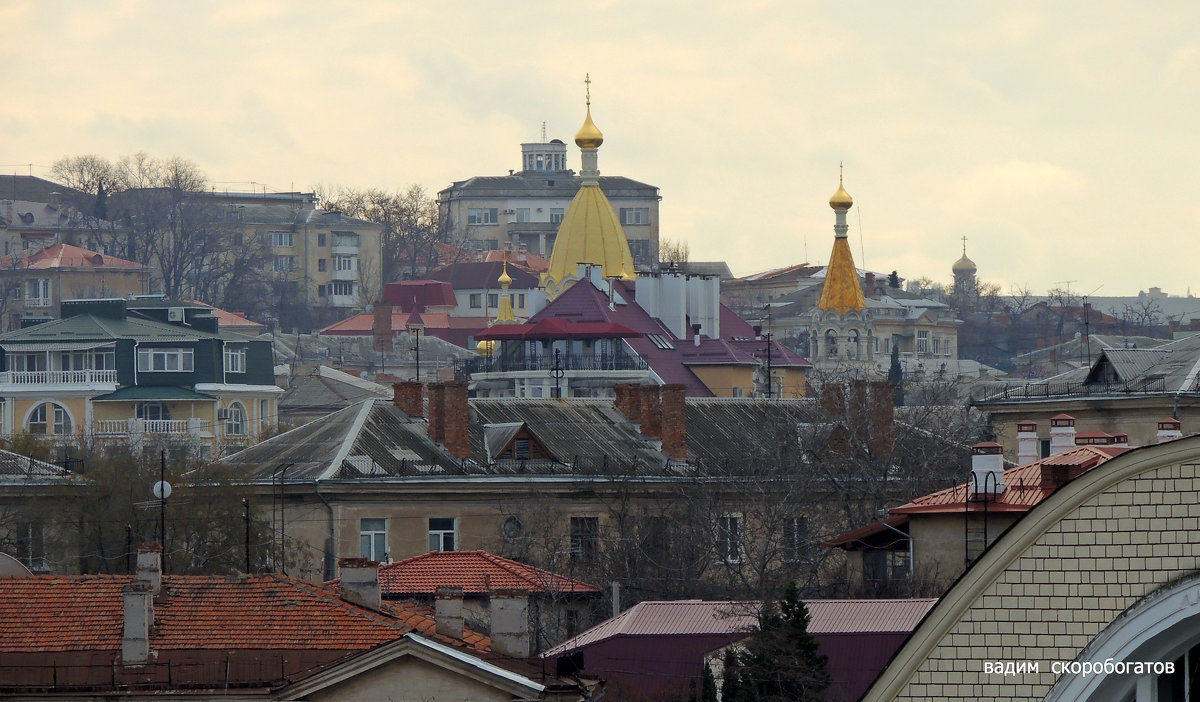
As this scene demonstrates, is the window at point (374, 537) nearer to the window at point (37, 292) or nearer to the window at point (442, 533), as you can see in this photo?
the window at point (442, 533)

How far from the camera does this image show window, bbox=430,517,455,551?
2048 inches

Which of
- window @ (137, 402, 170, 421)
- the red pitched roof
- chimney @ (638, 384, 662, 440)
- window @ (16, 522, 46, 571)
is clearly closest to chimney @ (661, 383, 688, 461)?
chimney @ (638, 384, 662, 440)

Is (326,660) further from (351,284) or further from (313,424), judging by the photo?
(351,284)

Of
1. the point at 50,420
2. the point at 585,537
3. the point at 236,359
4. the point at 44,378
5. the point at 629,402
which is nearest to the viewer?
the point at 585,537

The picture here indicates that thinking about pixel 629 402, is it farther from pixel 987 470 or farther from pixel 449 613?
pixel 449 613

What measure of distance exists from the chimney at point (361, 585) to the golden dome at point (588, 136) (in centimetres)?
9668

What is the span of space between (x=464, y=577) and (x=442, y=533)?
13.4 meters

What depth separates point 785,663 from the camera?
84.6 ft

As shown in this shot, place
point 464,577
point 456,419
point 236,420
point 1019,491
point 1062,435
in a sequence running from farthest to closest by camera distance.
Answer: point 236,420
point 456,419
point 1062,435
point 464,577
point 1019,491

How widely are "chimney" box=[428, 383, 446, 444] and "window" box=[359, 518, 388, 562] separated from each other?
12.4 ft

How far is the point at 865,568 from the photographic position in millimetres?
37375

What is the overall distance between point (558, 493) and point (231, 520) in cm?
678

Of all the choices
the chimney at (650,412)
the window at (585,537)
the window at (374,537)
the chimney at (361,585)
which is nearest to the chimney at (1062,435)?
the window at (585,537)

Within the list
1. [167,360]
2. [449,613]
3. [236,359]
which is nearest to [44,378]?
[167,360]
